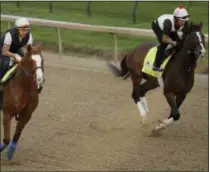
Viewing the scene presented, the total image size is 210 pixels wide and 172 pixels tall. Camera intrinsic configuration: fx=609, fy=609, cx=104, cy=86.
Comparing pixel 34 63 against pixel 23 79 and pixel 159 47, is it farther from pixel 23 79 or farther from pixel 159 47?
pixel 159 47

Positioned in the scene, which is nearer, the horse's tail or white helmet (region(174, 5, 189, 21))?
white helmet (region(174, 5, 189, 21))

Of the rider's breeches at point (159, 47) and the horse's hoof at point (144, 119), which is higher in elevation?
the rider's breeches at point (159, 47)

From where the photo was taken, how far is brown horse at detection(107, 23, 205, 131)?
9.20 metres

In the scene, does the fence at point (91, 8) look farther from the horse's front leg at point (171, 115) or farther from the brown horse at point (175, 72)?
the horse's front leg at point (171, 115)

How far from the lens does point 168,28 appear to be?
30.8 ft

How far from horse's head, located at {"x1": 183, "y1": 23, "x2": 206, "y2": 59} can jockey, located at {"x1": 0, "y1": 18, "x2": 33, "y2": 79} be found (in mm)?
2365

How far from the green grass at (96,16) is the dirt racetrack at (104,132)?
278 cm

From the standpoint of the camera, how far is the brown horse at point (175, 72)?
362 inches

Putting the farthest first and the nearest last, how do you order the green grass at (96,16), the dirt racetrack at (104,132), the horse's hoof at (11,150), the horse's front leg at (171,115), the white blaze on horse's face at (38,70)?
the green grass at (96,16) → the horse's front leg at (171,115) → the horse's hoof at (11,150) → the dirt racetrack at (104,132) → the white blaze on horse's face at (38,70)

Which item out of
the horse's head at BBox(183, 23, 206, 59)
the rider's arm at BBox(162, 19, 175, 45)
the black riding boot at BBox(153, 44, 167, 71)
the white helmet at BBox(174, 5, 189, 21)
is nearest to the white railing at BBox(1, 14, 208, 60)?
the black riding boot at BBox(153, 44, 167, 71)

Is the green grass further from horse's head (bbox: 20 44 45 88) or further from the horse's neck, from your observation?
horse's head (bbox: 20 44 45 88)

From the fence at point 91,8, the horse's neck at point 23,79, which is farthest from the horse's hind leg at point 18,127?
the fence at point 91,8

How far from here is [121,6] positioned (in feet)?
64.7

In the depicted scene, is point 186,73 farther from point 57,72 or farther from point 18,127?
point 57,72
